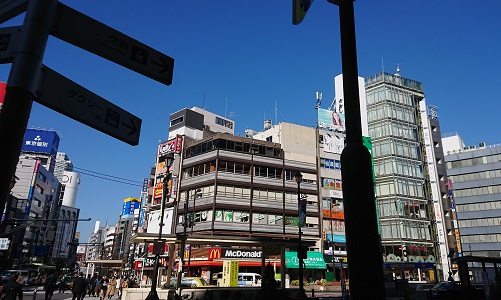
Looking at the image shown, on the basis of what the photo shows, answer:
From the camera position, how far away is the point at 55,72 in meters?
3.13

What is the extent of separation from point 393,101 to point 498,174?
92.0ft

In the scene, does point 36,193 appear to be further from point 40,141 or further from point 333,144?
point 333,144

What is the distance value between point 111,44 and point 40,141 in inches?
4126

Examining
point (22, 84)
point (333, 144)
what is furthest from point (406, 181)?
point (22, 84)

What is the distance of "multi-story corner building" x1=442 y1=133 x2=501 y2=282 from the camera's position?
73.4 m

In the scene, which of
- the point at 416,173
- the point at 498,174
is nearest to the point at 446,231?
the point at 416,173

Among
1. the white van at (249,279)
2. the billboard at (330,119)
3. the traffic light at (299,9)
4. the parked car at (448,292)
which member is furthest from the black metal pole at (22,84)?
the billboard at (330,119)

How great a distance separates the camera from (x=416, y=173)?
70438mm

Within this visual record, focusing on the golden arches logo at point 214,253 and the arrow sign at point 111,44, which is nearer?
the arrow sign at point 111,44

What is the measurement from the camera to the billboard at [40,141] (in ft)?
304

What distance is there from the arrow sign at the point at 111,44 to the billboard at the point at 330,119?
6728cm

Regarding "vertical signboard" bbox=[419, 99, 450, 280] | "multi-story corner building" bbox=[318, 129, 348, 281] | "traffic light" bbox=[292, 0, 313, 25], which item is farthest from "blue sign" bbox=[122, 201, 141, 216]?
"traffic light" bbox=[292, 0, 313, 25]

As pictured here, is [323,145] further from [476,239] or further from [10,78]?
[10,78]

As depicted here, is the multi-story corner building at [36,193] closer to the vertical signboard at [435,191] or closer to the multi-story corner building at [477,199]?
the vertical signboard at [435,191]
